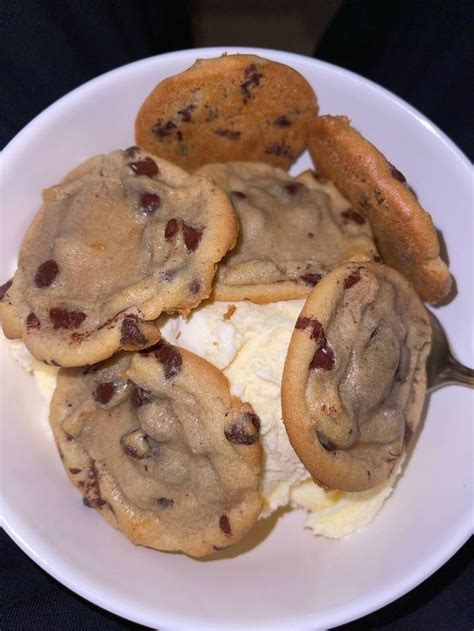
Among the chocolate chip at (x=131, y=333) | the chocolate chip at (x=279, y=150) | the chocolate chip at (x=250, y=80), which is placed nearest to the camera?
the chocolate chip at (x=131, y=333)

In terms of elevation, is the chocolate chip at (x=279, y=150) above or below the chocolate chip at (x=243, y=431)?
above

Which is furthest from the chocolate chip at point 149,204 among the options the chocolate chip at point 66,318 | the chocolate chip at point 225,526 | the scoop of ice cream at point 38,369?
the chocolate chip at point 225,526

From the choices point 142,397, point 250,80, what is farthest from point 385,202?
point 142,397

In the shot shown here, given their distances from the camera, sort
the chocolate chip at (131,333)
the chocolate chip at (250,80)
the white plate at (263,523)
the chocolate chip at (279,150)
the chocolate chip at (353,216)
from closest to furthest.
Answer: the chocolate chip at (131,333), the white plate at (263,523), the chocolate chip at (250,80), the chocolate chip at (353,216), the chocolate chip at (279,150)

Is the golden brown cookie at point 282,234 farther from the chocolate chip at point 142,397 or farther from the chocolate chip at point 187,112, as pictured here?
the chocolate chip at point 142,397

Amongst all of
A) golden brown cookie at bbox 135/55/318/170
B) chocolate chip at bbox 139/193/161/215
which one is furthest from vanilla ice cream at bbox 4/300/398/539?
golden brown cookie at bbox 135/55/318/170

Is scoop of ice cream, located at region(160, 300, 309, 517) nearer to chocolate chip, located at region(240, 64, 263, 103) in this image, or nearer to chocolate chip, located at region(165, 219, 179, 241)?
chocolate chip, located at region(165, 219, 179, 241)

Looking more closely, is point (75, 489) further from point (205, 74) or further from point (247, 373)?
point (205, 74)

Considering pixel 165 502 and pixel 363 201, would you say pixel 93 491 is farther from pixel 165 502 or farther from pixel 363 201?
pixel 363 201

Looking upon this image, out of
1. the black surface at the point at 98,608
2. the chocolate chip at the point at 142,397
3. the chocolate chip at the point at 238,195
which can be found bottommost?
the black surface at the point at 98,608
